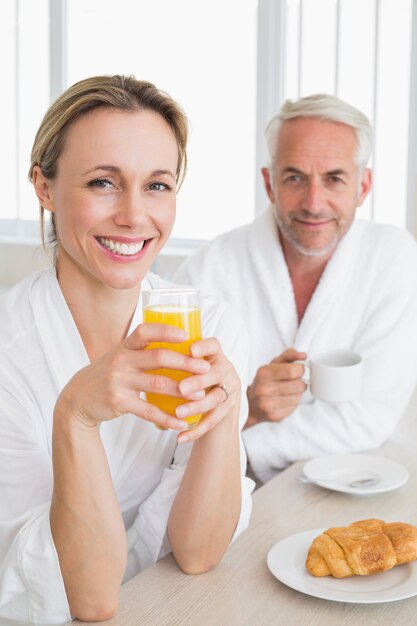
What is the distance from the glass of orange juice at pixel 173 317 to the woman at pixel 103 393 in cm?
2

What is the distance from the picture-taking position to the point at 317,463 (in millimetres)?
1741

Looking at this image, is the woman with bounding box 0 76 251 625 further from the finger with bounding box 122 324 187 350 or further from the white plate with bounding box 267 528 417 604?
the white plate with bounding box 267 528 417 604

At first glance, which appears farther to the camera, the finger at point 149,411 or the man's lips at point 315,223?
the man's lips at point 315,223

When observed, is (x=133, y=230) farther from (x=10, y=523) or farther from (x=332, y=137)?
(x=332, y=137)

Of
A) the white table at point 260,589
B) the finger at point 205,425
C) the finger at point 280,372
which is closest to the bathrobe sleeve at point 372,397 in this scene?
the finger at point 280,372

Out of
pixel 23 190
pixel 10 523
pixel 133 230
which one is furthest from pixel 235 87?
pixel 10 523

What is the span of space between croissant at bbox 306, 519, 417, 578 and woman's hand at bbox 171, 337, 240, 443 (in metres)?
0.24

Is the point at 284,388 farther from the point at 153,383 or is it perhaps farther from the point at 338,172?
the point at 153,383

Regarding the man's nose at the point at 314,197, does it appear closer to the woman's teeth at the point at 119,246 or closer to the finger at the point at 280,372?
the finger at the point at 280,372

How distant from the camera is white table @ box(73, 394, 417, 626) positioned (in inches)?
44.8

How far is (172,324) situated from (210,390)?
0.41ft

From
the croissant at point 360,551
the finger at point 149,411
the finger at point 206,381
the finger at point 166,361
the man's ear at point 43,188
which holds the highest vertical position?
the man's ear at point 43,188

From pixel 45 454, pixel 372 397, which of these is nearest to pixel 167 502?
pixel 45 454

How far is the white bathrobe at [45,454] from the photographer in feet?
3.96
